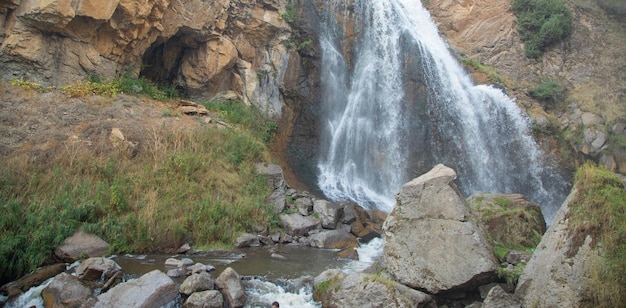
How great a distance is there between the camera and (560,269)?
641 cm

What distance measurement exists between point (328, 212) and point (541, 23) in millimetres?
18721

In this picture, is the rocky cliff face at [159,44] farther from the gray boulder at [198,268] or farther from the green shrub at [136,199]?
the gray boulder at [198,268]

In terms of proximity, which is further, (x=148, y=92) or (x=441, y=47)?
(x=441, y=47)

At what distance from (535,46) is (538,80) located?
224 cm

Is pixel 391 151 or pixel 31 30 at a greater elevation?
pixel 31 30

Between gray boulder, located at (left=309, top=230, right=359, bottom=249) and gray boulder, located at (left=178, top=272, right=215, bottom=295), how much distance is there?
461 cm

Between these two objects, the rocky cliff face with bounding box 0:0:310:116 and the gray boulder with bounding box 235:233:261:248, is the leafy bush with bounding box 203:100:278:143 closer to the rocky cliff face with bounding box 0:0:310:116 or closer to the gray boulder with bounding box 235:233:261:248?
the rocky cliff face with bounding box 0:0:310:116

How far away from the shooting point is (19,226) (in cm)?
935

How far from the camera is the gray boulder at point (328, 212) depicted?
12.9 meters

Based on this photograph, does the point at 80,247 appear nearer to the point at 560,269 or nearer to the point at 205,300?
the point at 205,300

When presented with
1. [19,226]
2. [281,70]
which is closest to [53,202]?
[19,226]

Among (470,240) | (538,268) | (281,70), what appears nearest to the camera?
(538,268)

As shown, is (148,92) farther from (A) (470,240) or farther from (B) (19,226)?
(A) (470,240)

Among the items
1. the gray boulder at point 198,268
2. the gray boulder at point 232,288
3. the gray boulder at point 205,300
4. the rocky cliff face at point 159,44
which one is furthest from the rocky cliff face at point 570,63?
the gray boulder at point 205,300
